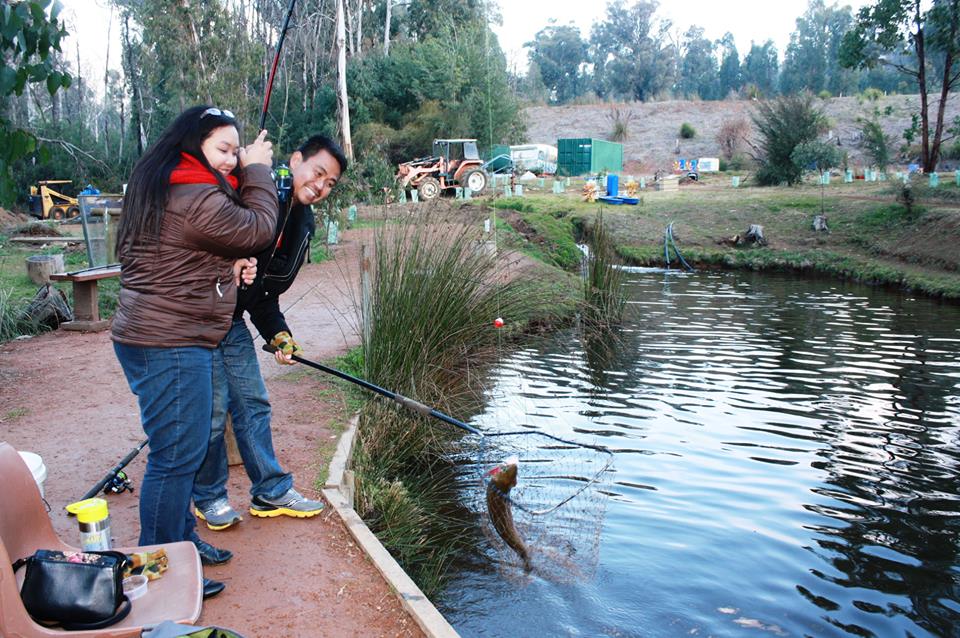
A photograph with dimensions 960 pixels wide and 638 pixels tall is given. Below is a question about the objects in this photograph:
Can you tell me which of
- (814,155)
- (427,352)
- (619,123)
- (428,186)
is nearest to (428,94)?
(428,186)

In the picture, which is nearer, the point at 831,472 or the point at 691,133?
the point at 831,472

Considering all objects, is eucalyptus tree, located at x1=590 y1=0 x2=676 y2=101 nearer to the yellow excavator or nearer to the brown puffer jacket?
the yellow excavator

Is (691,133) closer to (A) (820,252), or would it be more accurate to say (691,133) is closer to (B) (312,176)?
(A) (820,252)

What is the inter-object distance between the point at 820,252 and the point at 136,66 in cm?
3180

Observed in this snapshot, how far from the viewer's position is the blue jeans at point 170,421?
2654 mm

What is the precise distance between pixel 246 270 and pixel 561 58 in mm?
67268

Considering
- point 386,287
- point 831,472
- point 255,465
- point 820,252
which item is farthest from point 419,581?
point 820,252

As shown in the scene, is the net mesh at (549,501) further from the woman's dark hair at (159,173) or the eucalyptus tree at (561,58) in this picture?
the eucalyptus tree at (561,58)

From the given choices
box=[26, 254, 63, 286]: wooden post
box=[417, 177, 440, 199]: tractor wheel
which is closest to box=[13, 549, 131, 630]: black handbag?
box=[26, 254, 63, 286]: wooden post

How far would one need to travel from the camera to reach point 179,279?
2637 mm

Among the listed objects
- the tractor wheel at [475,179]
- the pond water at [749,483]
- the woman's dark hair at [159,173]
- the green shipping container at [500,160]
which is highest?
the green shipping container at [500,160]

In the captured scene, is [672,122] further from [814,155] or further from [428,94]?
[814,155]

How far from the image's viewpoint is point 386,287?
5098mm

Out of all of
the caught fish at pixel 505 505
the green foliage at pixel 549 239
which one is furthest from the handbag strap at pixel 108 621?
the green foliage at pixel 549 239
